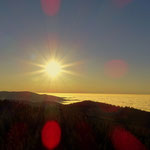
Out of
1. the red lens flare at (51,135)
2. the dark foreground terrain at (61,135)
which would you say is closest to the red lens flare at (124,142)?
the dark foreground terrain at (61,135)

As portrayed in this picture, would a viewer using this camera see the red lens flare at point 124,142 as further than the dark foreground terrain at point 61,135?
Yes

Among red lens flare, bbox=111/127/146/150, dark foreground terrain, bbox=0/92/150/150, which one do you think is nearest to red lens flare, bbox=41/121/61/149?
dark foreground terrain, bbox=0/92/150/150

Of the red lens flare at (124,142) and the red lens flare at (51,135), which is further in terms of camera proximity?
the red lens flare at (124,142)

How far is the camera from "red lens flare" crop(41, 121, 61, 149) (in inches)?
265

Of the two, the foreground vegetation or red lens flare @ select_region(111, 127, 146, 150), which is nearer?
the foreground vegetation

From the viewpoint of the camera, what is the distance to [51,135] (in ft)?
23.8

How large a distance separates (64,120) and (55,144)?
2246 mm

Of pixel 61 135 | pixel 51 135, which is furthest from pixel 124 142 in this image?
pixel 51 135

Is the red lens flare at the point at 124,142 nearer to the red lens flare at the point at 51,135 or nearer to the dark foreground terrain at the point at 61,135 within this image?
the dark foreground terrain at the point at 61,135

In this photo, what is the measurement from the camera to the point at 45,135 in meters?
7.20

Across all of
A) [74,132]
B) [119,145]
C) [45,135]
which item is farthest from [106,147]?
[45,135]

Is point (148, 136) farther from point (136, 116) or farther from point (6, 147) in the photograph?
point (136, 116)

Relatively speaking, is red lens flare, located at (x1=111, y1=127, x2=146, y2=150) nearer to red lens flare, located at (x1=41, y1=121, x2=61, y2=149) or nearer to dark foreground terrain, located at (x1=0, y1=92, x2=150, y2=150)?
dark foreground terrain, located at (x1=0, y1=92, x2=150, y2=150)

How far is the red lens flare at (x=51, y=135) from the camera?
6.72 m
